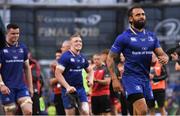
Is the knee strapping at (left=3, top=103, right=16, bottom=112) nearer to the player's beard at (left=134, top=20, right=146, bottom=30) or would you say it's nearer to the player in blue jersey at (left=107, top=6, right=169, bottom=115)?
the player in blue jersey at (left=107, top=6, right=169, bottom=115)

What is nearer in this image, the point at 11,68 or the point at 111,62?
the point at 111,62

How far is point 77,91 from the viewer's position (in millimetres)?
11742

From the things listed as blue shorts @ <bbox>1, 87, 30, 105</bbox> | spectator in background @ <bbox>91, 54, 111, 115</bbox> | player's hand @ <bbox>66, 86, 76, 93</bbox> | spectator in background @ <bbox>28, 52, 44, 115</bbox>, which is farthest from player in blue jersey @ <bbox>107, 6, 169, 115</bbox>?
spectator in background @ <bbox>91, 54, 111, 115</bbox>

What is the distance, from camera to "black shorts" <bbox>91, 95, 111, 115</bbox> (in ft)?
46.3

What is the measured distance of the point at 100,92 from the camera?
14.1 metres

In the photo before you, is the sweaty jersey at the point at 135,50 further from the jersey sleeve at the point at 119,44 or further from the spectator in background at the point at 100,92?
the spectator in background at the point at 100,92

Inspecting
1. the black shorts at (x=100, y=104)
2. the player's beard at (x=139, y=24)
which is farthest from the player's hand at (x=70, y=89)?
the black shorts at (x=100, y=104)

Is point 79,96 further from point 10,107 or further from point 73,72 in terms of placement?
point 10,107

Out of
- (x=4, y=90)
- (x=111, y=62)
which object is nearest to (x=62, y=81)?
(x=4, y=90)

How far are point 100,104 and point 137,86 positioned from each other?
473 centimetres

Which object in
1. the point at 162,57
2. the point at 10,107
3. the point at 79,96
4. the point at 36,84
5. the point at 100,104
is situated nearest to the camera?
the point at 162,57

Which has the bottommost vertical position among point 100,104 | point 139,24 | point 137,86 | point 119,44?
point 100,104

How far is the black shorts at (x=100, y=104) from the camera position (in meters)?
14.1

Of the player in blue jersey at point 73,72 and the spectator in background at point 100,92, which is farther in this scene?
the spectator in background at point 100,92
